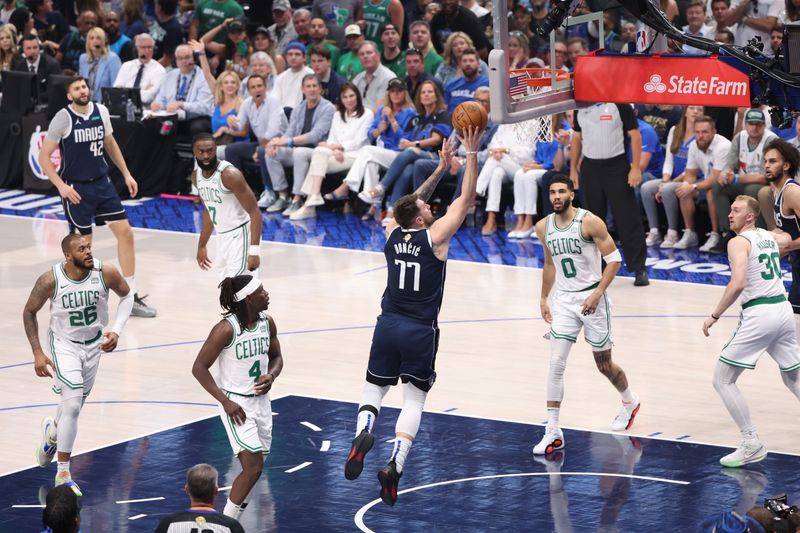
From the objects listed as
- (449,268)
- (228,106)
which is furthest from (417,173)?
(228,106)

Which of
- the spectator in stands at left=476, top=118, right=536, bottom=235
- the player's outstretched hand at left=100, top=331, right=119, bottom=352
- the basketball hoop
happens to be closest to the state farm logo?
the basketball hoop

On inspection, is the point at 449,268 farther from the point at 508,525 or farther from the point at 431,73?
the point at 508,525

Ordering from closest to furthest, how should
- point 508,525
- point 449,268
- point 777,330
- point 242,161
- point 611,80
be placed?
point 508,525
point 777,330
point 611,80
point 449,268
point 242,161

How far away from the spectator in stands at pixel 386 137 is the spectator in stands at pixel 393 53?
4.69 ft

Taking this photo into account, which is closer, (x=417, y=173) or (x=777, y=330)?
(x=777, y=330)

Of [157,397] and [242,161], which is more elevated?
[242,161]

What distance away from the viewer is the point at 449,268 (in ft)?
50.3

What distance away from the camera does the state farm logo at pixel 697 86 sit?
974cm

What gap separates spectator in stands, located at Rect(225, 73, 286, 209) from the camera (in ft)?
59.8

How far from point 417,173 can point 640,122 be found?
105 inches

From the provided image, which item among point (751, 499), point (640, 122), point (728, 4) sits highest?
point (728, 4)

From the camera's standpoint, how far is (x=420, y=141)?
17047 mm

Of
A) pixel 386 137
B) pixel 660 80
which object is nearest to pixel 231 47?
pixel 386 137

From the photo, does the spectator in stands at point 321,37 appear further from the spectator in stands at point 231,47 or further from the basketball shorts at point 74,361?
the basketball shorts at point 74,361
